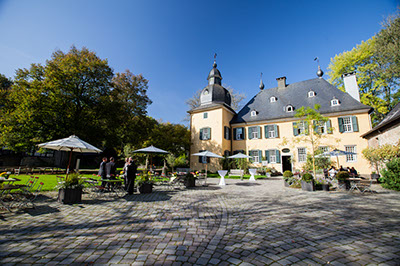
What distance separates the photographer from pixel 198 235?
3592mm

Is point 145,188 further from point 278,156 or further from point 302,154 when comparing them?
point 302,154

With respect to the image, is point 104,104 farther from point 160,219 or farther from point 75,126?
point 160,219

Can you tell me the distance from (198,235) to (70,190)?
4.81 metres

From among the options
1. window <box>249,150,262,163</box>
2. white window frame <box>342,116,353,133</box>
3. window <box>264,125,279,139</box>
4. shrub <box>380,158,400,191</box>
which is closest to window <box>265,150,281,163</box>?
window <box>249,150,262,163</box>

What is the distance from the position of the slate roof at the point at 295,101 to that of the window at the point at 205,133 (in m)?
3.57

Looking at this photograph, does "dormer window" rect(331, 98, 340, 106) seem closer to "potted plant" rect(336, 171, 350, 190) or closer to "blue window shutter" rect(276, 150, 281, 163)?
"blue window shutter" rect(276, 150, 281, 163)

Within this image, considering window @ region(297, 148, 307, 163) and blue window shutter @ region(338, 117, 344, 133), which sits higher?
blue window shutter @ region(338, 117, 344, 133)

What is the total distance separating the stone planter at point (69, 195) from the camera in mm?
5785

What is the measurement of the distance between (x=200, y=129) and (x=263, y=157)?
28.5ft

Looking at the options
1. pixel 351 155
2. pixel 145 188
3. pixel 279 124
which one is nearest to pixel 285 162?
pixel 279 124

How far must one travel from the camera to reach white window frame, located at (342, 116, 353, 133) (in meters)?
17.6

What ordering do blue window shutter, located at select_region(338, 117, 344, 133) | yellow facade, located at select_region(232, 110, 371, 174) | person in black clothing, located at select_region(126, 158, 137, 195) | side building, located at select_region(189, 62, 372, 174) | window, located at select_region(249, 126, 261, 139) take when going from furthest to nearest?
window, located at select_region(249, 126, 261, 139)
blue window shutter, located at select_region(338, 117, 344, 133)
side building, located at select_region(189, 62, 372, 174)
yellow facade, located at select_region(232, 110, 371, 174)
person in black clothing, located at select_region(126, 158, 137, 195)

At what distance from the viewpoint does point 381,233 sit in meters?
3.72

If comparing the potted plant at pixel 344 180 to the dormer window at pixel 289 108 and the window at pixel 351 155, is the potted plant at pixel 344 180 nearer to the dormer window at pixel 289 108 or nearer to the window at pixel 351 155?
the window at pixel 351 155
